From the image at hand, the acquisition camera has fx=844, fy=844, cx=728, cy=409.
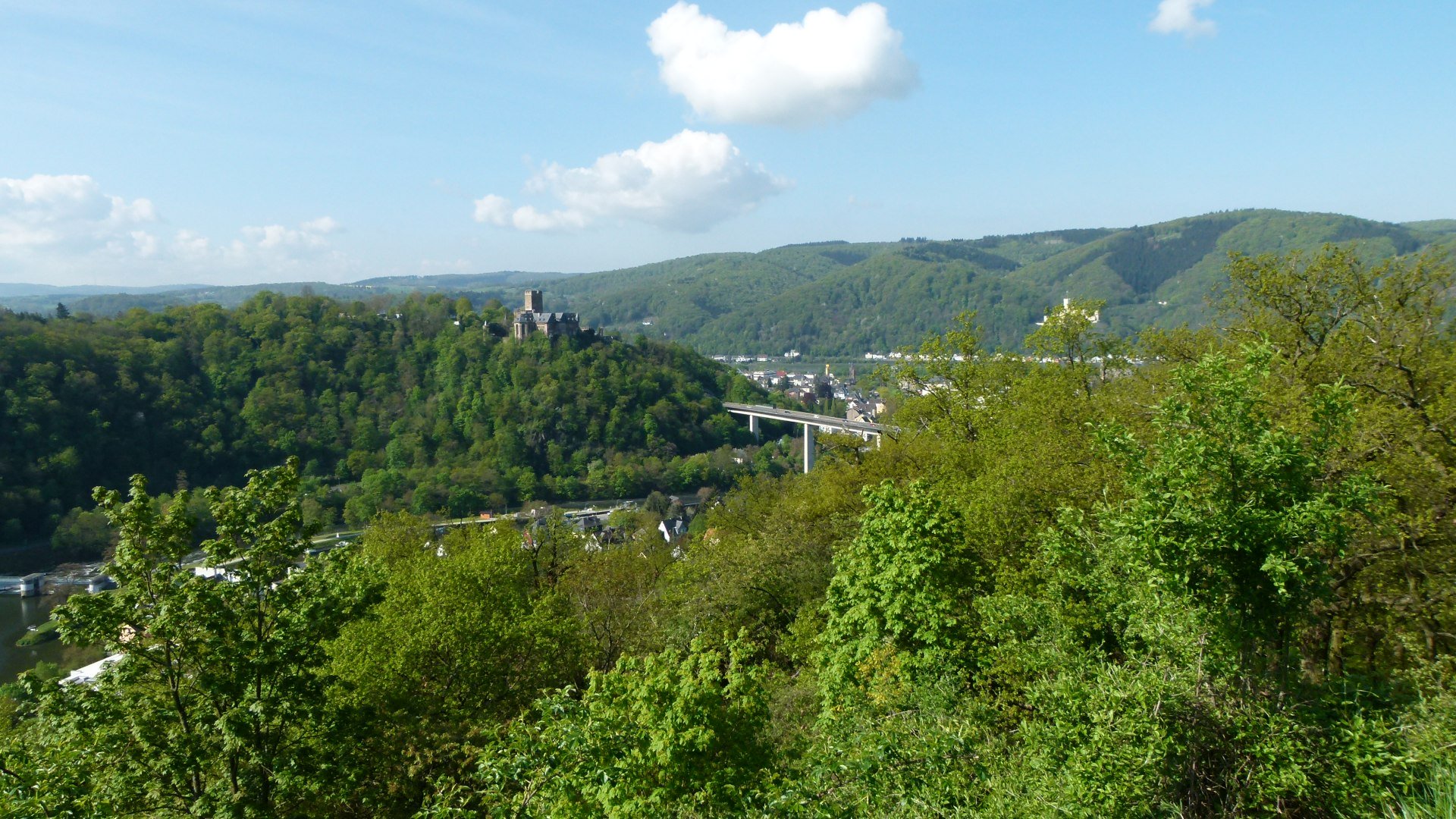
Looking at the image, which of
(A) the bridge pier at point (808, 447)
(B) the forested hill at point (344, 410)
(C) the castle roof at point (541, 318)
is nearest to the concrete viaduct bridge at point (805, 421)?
(A) the bridge pier at point (808, 447)

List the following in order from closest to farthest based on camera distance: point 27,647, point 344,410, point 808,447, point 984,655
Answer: point 984,655
point 27,647
point 808,447
point 344,410

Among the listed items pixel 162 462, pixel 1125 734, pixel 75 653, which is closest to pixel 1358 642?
pixel 1125 734

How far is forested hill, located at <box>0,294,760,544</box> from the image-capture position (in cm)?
5412

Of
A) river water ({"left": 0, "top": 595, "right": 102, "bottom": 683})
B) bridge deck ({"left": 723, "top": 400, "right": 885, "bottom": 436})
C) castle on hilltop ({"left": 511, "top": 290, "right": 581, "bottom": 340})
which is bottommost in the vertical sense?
river water ({"left": 0, "top": 595, "right": 102, "bottom": 683})

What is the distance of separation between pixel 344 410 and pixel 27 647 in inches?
1379

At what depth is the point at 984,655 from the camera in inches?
418

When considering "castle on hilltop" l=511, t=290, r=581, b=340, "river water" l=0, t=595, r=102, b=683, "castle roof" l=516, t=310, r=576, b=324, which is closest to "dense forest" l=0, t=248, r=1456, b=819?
"river water" l=0, t=595, r=102, b=683

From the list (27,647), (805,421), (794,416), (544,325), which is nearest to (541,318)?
(544,325)

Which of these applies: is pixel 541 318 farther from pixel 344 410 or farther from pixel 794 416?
pixel 794 416

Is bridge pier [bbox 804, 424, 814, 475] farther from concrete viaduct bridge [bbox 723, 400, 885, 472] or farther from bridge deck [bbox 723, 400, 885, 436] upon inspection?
bridge deck [bbox 723, 400, 885, 436]

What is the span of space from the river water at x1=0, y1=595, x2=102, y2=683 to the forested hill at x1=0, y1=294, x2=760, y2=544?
748 cm

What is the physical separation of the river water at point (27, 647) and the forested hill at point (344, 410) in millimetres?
7478

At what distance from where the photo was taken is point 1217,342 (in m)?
15.3

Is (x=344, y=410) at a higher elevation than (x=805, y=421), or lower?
higher
